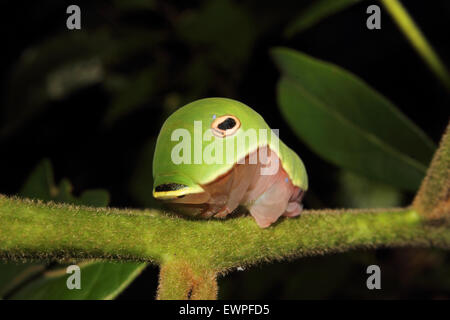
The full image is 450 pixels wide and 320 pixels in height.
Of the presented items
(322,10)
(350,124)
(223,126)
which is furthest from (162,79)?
(223,126)

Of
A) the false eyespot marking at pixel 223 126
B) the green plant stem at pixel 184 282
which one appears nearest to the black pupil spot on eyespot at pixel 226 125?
the false eyespot marking at pixel 223 126

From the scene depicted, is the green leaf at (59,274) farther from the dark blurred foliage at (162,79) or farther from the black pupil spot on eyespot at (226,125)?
the dark blurred foliage at (162,79)

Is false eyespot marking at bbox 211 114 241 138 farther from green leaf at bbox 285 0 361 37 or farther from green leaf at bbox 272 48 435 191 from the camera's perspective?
green leaf at bbox 285 0 361 37

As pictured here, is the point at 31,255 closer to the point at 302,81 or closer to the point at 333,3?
the point at 302,81

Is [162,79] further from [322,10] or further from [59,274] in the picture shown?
[59,274]

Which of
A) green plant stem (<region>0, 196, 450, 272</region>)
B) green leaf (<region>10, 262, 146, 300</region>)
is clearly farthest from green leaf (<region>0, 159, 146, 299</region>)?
green plant stem (<region>0, 196, 450, 272</region>)

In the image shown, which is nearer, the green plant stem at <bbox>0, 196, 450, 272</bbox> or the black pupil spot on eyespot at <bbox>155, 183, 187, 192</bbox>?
the green plant stem at <bbox>0, 196, 450, 272</bbox>
